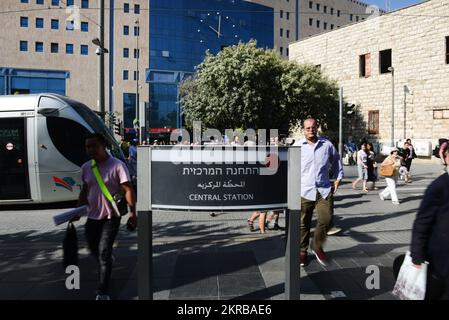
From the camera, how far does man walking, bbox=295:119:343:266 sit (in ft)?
18.0

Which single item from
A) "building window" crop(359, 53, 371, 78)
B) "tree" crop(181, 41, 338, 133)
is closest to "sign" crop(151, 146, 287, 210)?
"tree" crop(181, 41, 338, 133)

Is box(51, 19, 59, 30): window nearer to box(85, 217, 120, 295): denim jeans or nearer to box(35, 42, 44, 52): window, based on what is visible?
box(35, 42, 44, 52): window

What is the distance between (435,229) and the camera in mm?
3029

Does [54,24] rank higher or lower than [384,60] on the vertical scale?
higher

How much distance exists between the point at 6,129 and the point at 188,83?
30573 millimetres

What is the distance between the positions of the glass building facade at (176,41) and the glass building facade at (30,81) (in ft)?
33.0

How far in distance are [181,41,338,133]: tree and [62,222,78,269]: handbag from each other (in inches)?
831

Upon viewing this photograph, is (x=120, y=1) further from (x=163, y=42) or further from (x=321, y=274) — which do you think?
(x=321, y=274)

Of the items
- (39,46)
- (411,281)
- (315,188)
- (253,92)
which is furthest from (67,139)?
(39,46)

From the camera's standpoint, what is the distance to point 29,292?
15.1ft

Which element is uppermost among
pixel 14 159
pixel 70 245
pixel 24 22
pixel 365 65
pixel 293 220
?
pixel 24 22

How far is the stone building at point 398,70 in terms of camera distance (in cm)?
2616

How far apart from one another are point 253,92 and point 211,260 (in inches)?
809

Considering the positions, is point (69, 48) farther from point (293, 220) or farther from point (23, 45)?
point (293, 220)
